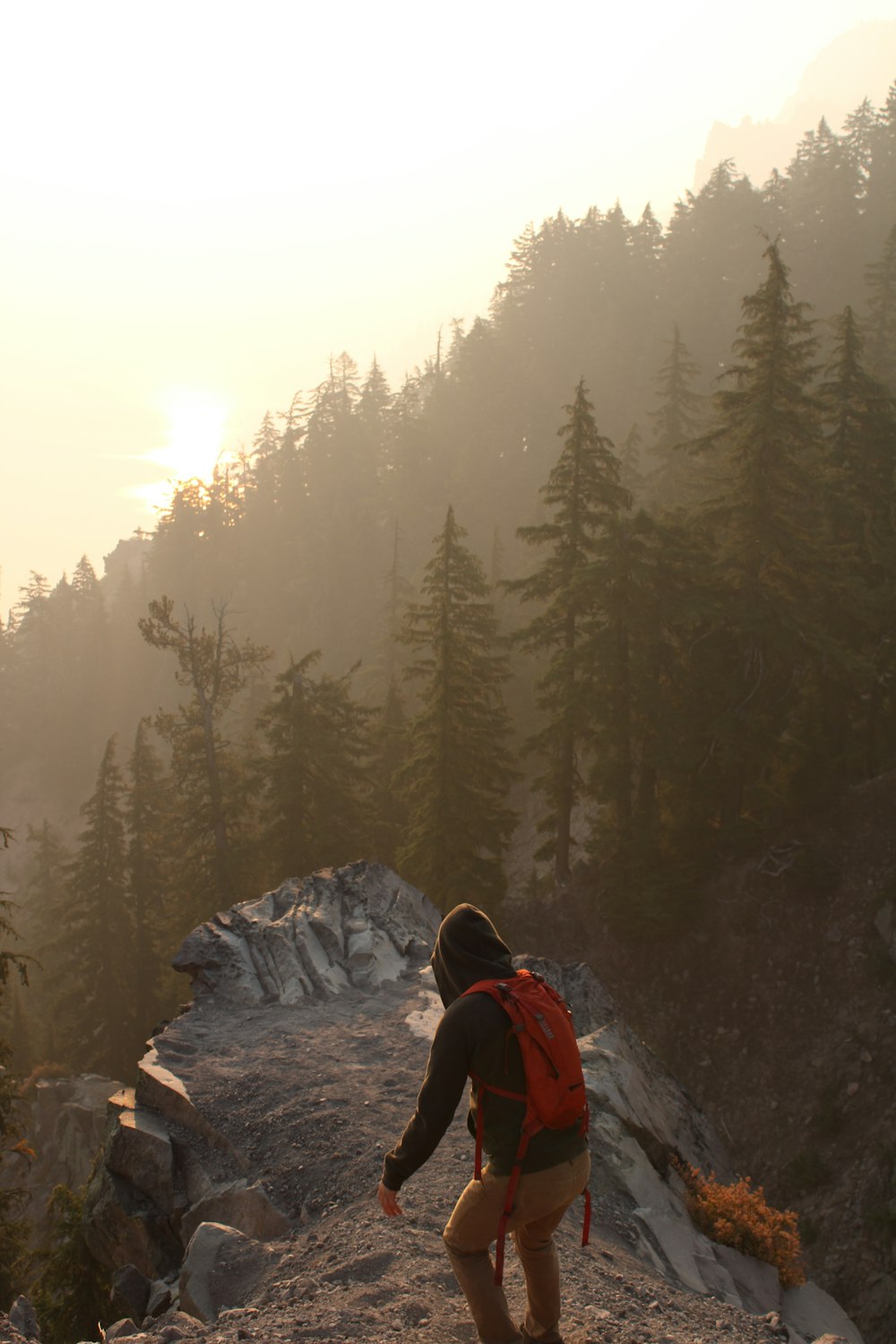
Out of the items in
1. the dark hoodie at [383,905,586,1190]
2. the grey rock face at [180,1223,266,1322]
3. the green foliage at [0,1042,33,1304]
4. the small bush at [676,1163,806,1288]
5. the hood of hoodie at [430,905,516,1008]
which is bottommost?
the green foliage at [0,1042,33,1304]

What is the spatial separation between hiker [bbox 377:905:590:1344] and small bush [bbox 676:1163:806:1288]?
15.6ft

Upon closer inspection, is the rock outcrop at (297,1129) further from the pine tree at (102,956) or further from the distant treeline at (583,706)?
the pine tree at (102,956)

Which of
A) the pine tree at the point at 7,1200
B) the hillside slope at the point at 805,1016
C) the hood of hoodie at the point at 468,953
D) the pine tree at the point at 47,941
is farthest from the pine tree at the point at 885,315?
the pine tree at the point at 47,941

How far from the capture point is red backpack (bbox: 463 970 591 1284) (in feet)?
12.7

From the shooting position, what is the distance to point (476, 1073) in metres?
4.02

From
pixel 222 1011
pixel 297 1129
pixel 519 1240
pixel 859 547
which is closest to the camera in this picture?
pixel 519 1240

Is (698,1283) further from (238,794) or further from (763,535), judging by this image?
(238,794)

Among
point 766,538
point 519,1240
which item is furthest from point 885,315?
point 519,1240

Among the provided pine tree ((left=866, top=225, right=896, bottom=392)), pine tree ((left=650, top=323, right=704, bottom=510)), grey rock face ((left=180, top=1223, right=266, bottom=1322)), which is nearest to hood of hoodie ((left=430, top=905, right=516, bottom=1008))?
grey rock face ((left=180, top=1223, right=266, bottom=1322))

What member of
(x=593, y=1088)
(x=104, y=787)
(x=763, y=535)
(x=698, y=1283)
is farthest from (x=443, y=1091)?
(x=104, y=787)

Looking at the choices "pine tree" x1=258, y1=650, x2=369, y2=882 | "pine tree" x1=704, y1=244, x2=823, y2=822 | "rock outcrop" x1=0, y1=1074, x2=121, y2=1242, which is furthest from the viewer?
"pine tree" x1=258, y1=650, x2=369, y2=882

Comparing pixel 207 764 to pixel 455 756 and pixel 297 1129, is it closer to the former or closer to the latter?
pixel 455 756

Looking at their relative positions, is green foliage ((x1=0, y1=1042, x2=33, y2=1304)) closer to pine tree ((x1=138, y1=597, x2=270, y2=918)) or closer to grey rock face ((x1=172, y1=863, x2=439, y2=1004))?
grey rock face ((x1=172, y1=863, x2=439, y2=1004))

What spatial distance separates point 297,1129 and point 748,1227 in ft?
15.3
